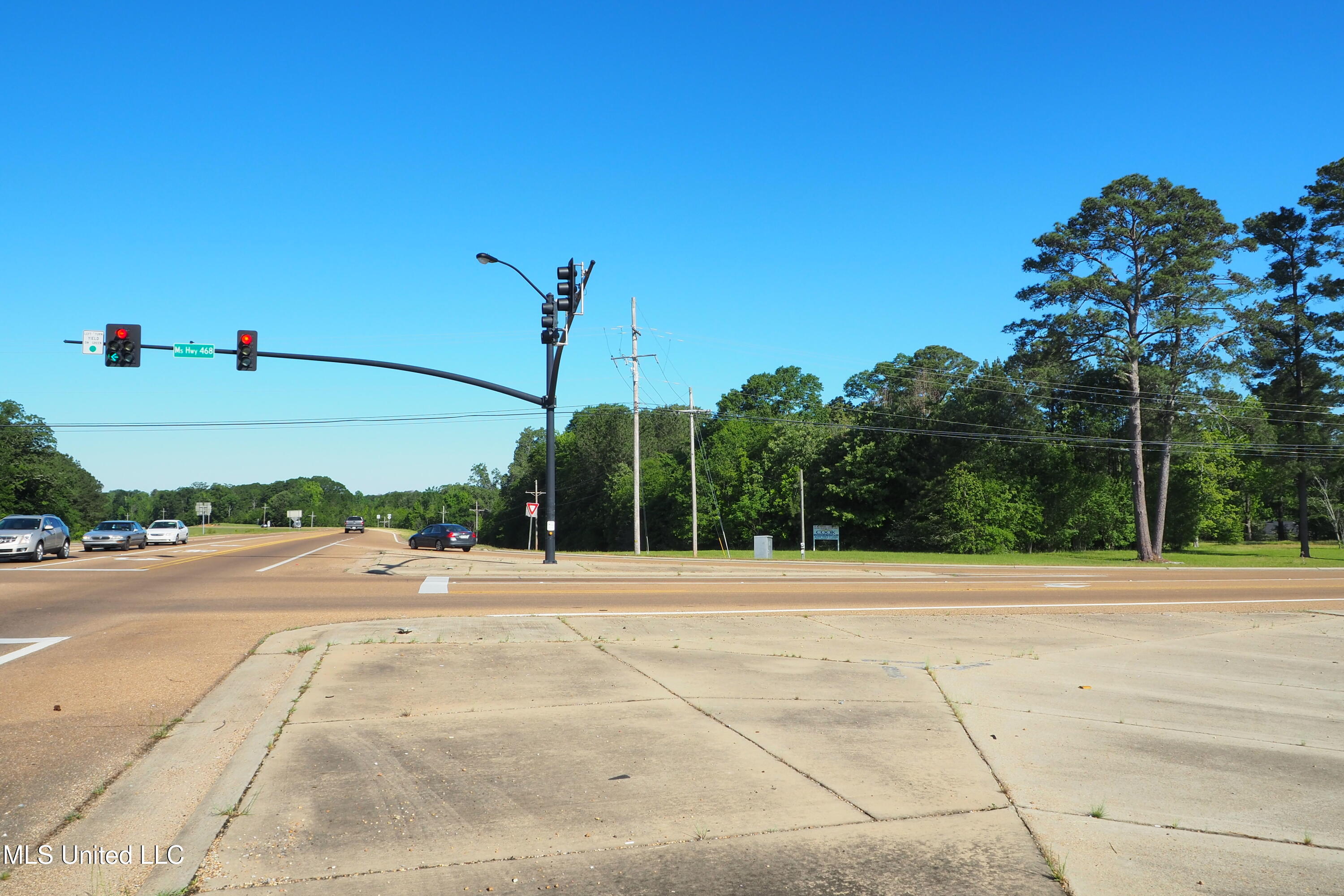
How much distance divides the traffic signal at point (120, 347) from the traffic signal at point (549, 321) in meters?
10.6

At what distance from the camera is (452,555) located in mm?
32156

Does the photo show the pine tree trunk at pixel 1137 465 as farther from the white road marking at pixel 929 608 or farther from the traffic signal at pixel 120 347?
the traffic signal at pixel 120 347

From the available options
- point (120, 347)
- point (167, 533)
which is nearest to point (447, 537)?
point (167, 533)

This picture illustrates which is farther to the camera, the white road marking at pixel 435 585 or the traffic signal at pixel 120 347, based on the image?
the traffic signal at pixel 120 347

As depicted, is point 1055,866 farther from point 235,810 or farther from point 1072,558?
point 1072,558

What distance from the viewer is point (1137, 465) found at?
1689 inches

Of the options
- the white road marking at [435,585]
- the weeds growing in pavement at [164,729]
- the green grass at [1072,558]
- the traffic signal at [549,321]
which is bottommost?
the green grass at [1072,558]

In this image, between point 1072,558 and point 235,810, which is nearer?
point 235,810

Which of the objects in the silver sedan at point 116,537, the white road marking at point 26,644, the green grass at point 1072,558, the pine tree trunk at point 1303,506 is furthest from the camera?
the pine tree trunk at point 1303,506

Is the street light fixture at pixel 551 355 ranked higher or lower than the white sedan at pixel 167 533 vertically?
higher

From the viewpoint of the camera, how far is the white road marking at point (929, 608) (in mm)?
14336

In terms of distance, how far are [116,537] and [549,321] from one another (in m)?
26.1

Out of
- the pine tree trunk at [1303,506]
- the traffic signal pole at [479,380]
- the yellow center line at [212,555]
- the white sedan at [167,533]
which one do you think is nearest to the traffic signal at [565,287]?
the traffic signal pole at [479,380]

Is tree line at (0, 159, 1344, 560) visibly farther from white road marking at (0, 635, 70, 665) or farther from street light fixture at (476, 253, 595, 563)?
white road marking at (0, 635, 70, 665)
